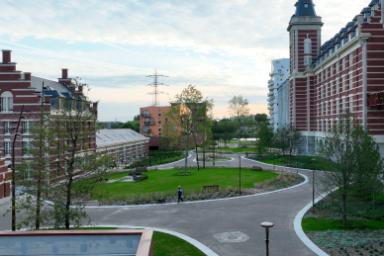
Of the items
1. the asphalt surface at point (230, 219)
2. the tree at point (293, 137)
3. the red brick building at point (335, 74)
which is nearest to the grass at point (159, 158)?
the tree at point (293, 137)

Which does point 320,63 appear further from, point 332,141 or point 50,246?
point 50,246

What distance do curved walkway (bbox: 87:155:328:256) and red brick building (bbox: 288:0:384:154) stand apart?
7266 millimetres

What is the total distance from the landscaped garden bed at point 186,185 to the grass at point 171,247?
17.9 ft

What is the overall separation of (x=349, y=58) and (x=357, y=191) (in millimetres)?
24592

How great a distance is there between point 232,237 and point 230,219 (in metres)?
3.68

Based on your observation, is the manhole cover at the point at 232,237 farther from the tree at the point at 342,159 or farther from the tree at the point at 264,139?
the tree at the point at 264,139

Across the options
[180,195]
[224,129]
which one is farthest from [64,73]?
[224,129]

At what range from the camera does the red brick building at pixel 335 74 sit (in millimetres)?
37625

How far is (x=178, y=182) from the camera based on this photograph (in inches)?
1479

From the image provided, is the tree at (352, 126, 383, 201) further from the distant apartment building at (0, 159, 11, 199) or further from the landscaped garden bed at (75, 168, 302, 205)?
the distant apartment building at (0, 159, 11, 199)

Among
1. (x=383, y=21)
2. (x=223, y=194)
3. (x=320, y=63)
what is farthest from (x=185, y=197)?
(x=320, y=63)

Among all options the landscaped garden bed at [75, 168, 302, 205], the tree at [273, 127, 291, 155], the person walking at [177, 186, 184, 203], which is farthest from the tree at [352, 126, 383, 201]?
the tree at [273, 127, 291, 155]

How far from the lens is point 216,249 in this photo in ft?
59.2

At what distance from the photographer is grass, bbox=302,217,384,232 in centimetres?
2098
